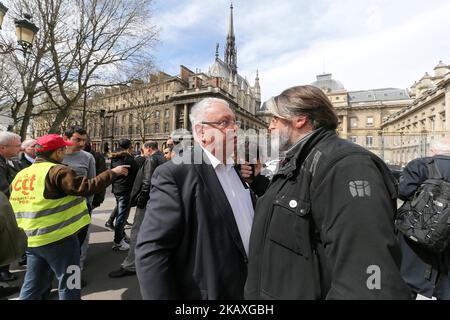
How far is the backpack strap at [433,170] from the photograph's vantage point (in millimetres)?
2721

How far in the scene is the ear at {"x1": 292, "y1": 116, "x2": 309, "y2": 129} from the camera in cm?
140

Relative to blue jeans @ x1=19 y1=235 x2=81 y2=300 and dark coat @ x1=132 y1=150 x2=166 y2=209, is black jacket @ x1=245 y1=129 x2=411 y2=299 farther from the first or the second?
dark coat @ x1=132 y1=150 x2=166 y2=209

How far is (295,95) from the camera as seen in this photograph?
4.68 feet

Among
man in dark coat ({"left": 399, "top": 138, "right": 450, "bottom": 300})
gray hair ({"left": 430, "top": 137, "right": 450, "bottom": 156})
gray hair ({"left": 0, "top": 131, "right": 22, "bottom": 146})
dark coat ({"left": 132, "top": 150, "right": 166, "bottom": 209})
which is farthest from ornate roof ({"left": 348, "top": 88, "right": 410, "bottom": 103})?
gray hair ({"left": 0, "top": 131, "right": 22, "bottom": 146})

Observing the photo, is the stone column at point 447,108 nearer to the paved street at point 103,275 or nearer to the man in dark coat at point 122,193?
the man in dark coat at point 122,193

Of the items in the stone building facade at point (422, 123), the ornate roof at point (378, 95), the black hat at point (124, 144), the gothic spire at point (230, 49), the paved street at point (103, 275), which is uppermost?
the gothic spire at point (230, 49)

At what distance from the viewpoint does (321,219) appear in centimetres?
109

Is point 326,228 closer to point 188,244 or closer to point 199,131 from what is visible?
point 188,244

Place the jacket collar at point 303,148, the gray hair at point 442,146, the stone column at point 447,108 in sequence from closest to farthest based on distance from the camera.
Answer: the jacket collar at point 303,148 < the gray hair at point 442,146 < the stone column at point 447,108

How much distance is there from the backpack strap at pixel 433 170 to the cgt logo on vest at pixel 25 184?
4127 mm

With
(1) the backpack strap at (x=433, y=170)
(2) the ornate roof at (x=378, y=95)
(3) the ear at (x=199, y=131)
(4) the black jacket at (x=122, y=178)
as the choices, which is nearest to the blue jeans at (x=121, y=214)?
(4) the black jacket at (x=122, y=178)

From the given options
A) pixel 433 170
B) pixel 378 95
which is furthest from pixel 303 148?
pixel 378 95

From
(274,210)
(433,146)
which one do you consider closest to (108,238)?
(274,210)

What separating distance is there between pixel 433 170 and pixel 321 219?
2528 mm
